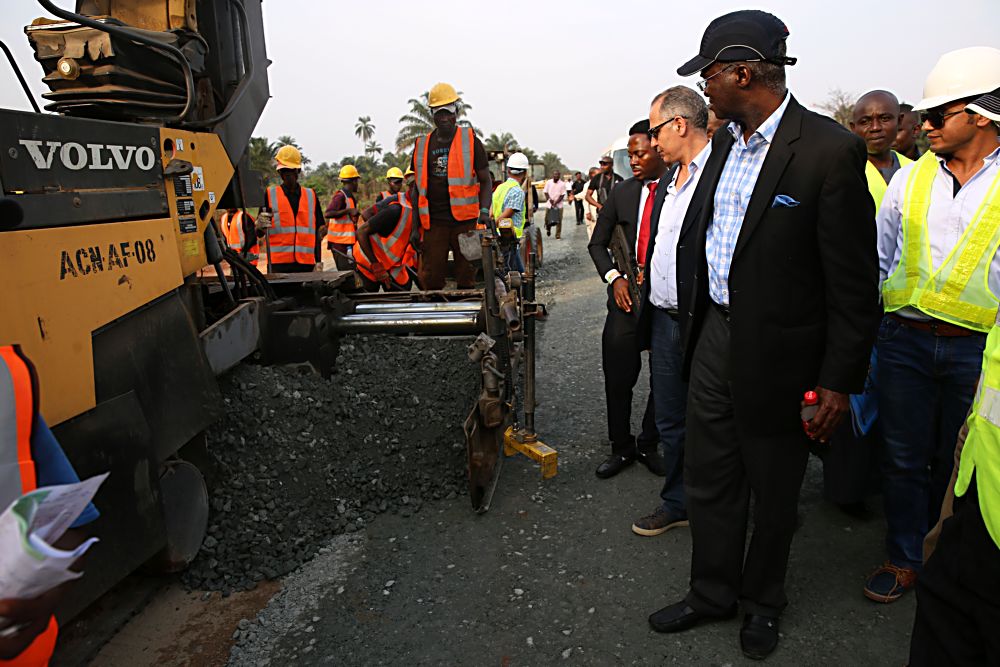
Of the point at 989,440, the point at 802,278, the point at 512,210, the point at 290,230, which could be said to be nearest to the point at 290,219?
the point at 290,230

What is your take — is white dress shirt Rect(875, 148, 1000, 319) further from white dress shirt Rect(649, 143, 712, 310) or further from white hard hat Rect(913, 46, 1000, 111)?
white dress shirt Rect(649, 143, 712, 310)

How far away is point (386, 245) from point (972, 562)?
5.37 m

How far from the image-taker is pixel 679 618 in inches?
105

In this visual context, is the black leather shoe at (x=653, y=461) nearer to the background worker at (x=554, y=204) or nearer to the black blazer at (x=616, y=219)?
the black blazer at (x=616, y=219)

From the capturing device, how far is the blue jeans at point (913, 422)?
106 inches

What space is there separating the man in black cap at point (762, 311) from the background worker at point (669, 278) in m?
0.52

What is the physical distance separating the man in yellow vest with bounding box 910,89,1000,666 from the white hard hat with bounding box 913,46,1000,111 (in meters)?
1.38

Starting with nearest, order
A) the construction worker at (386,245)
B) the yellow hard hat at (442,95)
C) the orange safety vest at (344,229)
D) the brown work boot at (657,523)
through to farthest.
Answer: the brown work boot at (657,523), the yellow hard hat at (442,95), the construction worker at (386,245), the orange safety vest at (344,229)

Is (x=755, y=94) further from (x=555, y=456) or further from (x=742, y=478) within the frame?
(x=555, y=456)

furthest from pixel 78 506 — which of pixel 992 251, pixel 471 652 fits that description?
pixel 992 251

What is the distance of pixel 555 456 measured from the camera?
392 cm

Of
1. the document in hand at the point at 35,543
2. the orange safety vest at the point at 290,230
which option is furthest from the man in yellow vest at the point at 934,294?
the orange safety vest at the point at 290,230

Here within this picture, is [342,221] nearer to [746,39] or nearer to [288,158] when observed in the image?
[288,158]

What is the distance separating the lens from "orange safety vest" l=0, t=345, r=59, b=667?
1.16 metres
